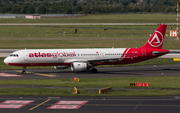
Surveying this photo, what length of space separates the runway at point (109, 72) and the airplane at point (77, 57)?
141cm

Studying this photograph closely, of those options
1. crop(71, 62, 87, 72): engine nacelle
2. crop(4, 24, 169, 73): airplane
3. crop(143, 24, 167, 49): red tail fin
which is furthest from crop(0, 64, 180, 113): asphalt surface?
crop(143, 24, 167, 49): red tail fin

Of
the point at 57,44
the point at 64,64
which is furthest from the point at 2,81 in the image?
the point at 57,44

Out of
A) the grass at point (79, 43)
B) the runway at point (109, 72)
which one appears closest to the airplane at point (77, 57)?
the runway at point (109, 72)

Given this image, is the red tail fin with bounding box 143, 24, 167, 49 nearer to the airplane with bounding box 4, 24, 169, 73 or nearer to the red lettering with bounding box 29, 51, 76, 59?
the airplane with bounding box 4, 24, 169, 73

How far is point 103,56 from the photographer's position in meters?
49.7

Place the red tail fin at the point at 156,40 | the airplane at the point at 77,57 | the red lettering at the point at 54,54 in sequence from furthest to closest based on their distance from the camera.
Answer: the red tail fin at the point at 156,40 < the red lettering at the point at 54,54 < the airplane at the point at 77,57

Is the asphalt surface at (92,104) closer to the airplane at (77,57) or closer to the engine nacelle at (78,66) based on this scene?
the engine nacelle at (78,66)

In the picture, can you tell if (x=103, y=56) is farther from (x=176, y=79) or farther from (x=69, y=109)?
(x=69, y=109)

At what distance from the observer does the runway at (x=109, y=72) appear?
150 ft

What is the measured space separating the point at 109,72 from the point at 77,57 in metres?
6.14

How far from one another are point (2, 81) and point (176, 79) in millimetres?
24976

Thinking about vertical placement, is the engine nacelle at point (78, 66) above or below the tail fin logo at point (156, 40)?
below

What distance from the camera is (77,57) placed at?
49.1 m

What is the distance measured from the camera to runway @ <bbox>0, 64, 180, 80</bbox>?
4569cm
